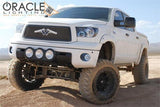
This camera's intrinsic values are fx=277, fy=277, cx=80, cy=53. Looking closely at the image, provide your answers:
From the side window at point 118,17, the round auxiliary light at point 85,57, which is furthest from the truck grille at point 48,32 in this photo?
the side window at point 118,17

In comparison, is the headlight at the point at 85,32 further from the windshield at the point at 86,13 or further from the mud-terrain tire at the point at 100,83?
the windshield at the point at 86,13

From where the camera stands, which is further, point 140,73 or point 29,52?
point 140,73

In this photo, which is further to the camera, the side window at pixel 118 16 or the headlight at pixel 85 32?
the side window at pixel 118 16

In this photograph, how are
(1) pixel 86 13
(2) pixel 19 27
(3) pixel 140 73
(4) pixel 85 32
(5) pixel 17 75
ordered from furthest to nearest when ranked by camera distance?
(3) pixel 140 73
(1) pixel 86 13
(5) pixel 17 75
(2) pixel 19 27
(4) pixel 85 32

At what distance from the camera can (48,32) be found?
530cm

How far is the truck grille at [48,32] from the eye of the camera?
16.9ft

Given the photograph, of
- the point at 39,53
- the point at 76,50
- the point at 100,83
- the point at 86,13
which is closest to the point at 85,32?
the point at 76,50

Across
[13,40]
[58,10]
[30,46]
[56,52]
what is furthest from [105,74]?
[58,10]

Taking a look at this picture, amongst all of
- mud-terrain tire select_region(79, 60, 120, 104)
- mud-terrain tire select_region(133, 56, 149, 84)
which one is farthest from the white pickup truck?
mud-terrain tire select_region(133, 56, 149, 84)

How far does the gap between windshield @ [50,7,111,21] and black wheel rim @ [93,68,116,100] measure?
1.30 meters

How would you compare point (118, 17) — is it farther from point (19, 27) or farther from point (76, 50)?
point (19, 27)

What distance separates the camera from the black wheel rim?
531 cm

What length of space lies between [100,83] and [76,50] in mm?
907

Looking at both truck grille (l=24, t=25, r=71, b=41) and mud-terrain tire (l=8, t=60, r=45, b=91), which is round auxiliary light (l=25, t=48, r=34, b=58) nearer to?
truck grille (l=24, t=25, r=71, b=41)
